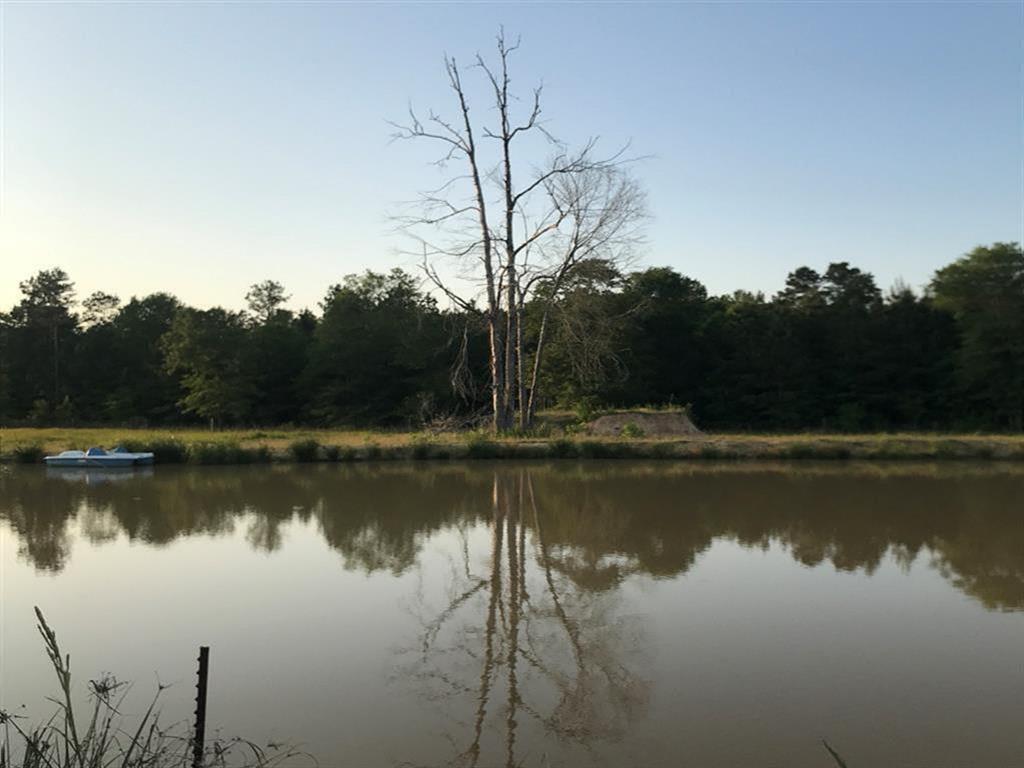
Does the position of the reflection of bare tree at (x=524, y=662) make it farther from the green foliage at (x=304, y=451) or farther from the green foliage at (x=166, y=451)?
the green foliage at (x=166, y=451)

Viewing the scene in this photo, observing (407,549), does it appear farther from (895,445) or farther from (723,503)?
(895,445)

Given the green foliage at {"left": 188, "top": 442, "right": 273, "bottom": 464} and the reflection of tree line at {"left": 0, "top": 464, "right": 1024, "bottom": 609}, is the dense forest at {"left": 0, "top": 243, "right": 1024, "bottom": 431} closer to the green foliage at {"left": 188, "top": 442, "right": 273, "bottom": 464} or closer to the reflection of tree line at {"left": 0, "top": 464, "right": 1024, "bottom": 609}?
the green foliage at {"left": 188, "top": 442, "right": 273, "bottom": 464}

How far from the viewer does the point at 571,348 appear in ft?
75.5

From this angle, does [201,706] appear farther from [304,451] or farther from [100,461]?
[100,461]

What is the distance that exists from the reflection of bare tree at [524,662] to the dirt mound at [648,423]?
15.6m

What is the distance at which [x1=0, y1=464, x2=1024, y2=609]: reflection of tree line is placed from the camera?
8.53 m

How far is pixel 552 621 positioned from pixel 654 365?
2817 centimetres

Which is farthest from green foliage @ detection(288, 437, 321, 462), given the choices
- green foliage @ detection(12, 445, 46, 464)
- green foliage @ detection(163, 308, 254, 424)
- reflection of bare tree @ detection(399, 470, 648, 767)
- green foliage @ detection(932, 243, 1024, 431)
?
green foliage @ detection(932, 243, 1024, 431)

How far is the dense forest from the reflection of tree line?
15361 millimetres

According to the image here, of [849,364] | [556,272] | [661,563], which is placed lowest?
[661,563]

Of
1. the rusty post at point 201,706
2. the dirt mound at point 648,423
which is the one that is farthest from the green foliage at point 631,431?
the rusty post at point 201,706

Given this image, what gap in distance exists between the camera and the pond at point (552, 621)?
160 inches

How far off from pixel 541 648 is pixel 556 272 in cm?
1842

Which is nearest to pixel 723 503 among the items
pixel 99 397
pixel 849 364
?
pixel 849 364
